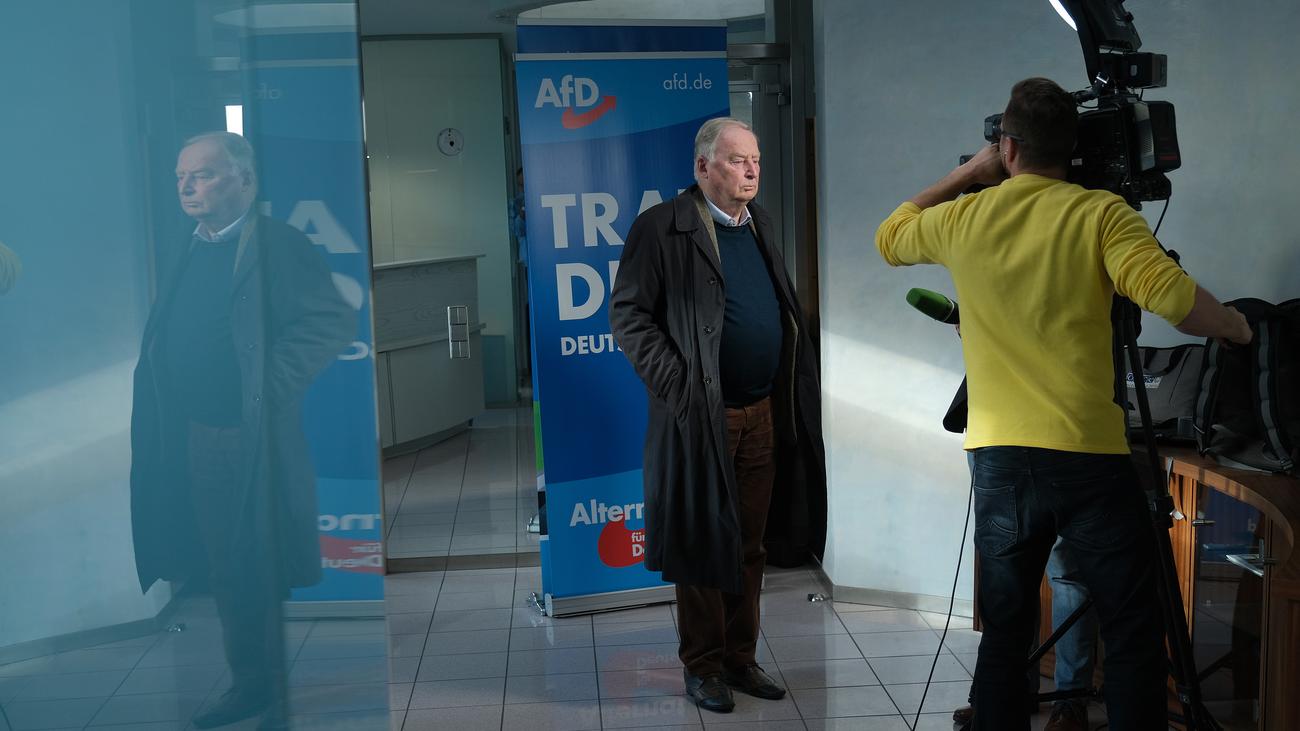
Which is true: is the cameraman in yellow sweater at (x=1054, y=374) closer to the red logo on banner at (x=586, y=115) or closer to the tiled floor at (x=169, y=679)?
the tiled floor at (x=169, y=679)

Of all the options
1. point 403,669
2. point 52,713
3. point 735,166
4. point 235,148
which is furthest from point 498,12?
point 52,713

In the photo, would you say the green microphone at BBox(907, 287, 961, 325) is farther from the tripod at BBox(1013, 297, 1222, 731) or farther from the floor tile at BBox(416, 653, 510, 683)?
the floor tile at BBox(416, 653, 510, 683)

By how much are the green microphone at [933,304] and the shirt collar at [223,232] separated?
196 cm

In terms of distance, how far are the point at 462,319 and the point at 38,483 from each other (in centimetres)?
458

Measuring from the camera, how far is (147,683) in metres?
0.64

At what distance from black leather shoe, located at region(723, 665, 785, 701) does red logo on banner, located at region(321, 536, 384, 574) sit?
270cm

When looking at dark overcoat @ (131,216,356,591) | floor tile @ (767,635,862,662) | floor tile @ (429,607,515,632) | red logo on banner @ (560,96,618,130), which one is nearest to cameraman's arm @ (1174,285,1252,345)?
dark overcoat @ (131,216,356,591)

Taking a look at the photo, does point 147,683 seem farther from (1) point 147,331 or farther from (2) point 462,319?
(2) point 462,319

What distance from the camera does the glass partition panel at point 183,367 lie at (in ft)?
1.83

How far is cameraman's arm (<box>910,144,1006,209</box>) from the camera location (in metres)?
2.40

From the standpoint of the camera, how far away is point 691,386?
320cm

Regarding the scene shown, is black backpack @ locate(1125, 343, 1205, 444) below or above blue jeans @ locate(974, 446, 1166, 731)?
above

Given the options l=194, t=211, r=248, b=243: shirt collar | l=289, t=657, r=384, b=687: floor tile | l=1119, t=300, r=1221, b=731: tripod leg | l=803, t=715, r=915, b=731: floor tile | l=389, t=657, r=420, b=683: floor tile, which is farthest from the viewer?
l=389, t=657, r=420, b=683: floor tile

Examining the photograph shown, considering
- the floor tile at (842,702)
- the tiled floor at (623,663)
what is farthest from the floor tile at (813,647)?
the floor tile at (842,702)
